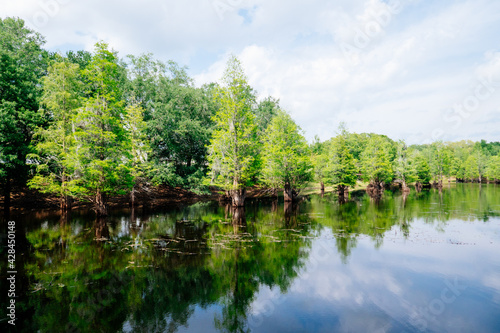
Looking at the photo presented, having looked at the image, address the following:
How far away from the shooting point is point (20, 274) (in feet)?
31.2

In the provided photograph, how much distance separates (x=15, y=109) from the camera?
2764 cm

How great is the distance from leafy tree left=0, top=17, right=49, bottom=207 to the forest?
12 cm

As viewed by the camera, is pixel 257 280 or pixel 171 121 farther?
pixel 171 121

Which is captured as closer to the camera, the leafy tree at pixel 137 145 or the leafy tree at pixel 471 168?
the leafy tree at pixel 137 145

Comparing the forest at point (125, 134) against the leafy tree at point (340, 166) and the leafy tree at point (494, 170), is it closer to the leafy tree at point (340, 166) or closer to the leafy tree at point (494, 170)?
the leafy tree at point (340, 166)

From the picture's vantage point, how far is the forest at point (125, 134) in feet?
70.6

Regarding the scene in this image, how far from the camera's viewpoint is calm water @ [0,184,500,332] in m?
6.78

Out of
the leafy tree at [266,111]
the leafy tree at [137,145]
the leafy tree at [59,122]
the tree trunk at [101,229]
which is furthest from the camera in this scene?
the leafy tree at [266,111]

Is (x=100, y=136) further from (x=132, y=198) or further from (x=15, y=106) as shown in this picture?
(x=15, y=106)

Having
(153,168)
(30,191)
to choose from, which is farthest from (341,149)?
(30,191)

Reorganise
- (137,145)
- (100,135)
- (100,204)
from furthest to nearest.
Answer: (137,145)
(100,204)
(100,135)

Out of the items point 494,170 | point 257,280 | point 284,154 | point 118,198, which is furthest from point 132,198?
point 494,170

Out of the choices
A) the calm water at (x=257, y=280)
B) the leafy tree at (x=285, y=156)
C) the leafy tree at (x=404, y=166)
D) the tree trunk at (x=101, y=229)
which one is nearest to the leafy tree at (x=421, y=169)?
the leafy tree at (x=404, y=166)

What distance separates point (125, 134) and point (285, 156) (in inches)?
786
